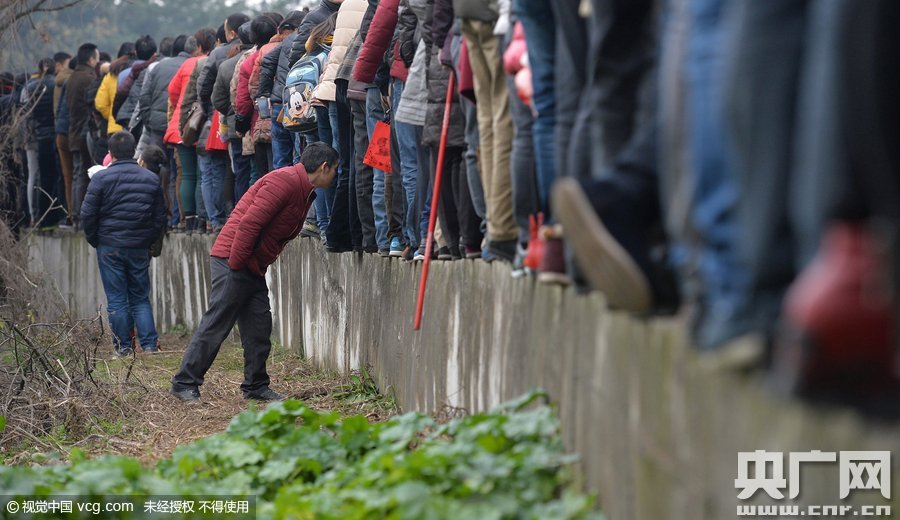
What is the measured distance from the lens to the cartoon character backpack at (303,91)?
1030 cm

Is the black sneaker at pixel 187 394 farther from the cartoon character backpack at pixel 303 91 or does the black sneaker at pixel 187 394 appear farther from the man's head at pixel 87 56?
the man's head at pixel 87 56

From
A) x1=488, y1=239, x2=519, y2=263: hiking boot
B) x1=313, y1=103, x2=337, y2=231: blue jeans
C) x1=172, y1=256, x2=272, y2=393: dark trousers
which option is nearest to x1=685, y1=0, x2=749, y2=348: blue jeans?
x1=488, y1=239, x2=519, y2=263: hiking boot

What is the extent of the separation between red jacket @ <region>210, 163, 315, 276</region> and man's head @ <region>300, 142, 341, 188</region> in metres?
0.11

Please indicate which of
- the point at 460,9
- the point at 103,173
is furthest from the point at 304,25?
the point at 460,9

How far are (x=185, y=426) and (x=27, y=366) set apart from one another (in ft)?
3.39

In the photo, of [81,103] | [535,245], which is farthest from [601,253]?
[81,103]

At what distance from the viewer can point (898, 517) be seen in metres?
2.73

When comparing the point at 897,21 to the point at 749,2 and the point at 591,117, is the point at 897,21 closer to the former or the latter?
the point at 749,2

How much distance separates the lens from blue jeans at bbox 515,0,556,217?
5.12m

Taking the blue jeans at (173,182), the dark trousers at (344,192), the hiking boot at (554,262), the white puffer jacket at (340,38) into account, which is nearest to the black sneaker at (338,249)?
the dark trousers at (344,192)

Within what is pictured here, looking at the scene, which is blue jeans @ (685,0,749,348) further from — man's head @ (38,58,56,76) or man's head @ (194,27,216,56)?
man's head @ (38,58,56,76)

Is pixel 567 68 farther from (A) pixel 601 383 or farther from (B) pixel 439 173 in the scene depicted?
(B) pixel 439 173

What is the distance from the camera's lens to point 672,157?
143 inches

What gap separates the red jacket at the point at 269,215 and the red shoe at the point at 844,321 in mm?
7067
